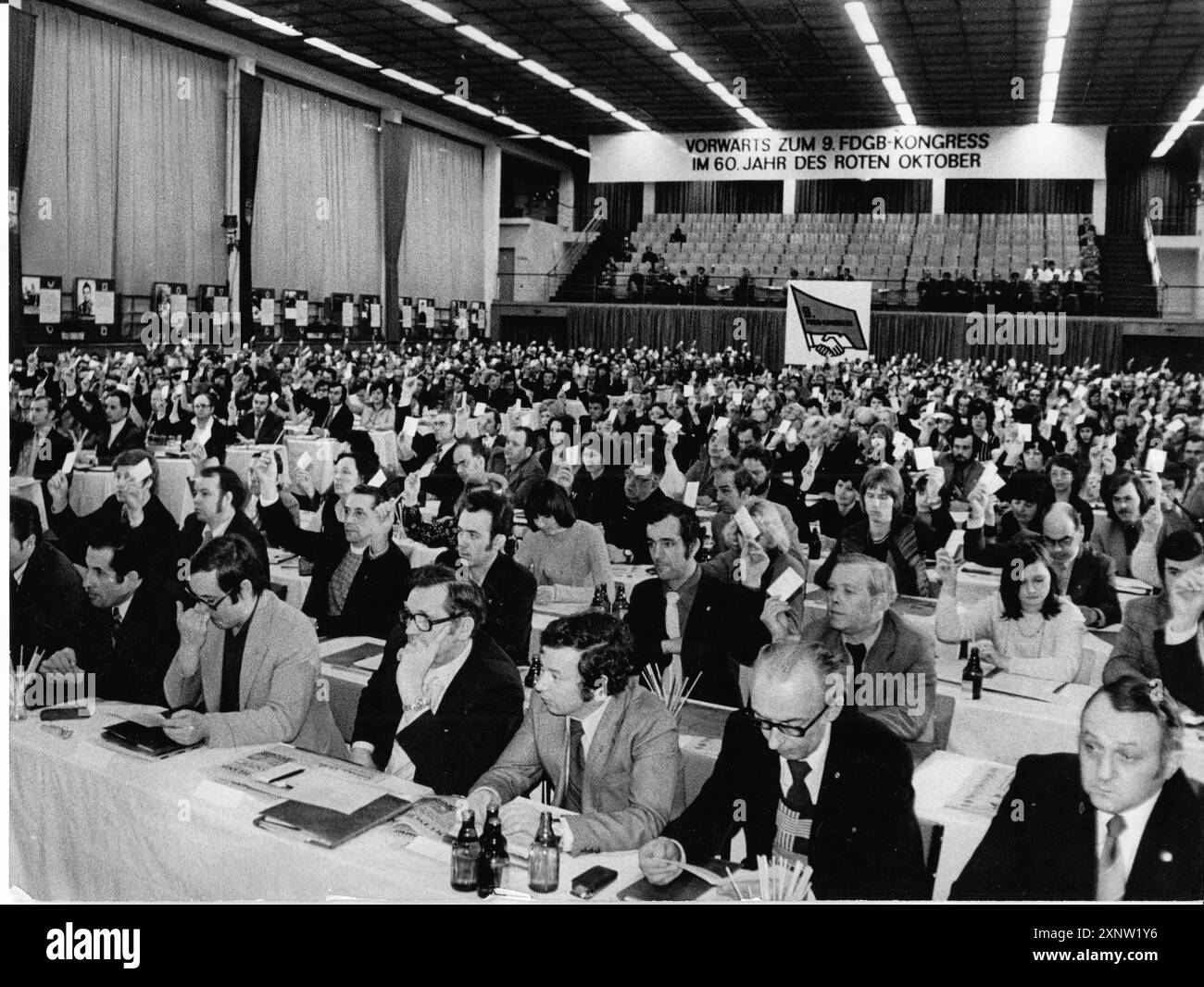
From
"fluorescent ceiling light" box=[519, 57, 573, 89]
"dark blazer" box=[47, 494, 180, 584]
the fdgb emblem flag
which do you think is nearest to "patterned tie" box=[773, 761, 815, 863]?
"dark blazer" box=[47, 494, 180, 584]

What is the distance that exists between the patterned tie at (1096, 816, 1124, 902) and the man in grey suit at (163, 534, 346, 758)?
7.25 ft

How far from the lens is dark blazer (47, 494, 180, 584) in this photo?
4.75 meters

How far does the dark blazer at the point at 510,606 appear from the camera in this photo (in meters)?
4.27

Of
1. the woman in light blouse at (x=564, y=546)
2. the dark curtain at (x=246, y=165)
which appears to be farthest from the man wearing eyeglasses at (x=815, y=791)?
the dark curtain at (x=246, y=165)

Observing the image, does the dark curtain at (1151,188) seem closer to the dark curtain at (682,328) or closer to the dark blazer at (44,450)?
the dark curtain at (682,328)

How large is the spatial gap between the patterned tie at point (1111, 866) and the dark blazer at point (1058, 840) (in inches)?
0.9

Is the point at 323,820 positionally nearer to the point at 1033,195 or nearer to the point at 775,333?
the point at 775,333

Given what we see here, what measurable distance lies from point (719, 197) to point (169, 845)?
2519 cm

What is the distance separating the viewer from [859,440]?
7.37 metres

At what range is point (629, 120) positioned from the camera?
58.1ft

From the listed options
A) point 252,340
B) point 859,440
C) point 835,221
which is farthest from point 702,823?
point 835,221

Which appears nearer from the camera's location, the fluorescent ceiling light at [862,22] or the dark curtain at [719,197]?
the fluorescent ceiling light at [862,22]

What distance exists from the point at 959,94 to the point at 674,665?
41.5 feet

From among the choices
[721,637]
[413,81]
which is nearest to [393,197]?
[413,81]
